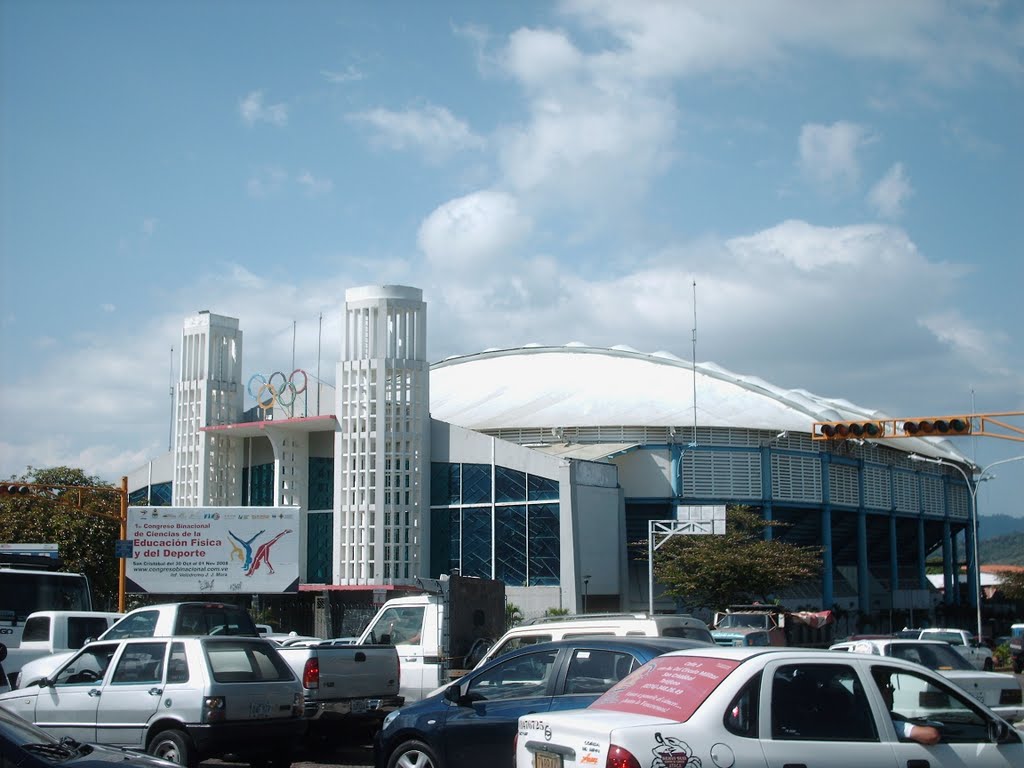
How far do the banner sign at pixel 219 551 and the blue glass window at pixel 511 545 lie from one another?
9.16 metres

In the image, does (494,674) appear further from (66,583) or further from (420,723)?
(66,583)

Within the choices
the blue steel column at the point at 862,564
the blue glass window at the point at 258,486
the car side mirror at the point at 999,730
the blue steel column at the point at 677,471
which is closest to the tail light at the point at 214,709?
the car side mirror at the point at 999,730

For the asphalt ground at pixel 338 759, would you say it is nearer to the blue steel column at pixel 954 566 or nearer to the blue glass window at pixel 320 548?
the blue glass window at pixel 320 548

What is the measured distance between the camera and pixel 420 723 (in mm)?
11938

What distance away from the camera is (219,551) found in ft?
145

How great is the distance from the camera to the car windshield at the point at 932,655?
65.6 ft

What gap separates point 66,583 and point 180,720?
13.1 meters

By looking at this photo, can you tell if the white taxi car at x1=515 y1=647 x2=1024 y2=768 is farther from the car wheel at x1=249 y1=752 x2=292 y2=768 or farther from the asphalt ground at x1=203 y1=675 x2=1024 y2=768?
the asphalt ground at x1=203 y1=675 x2=1024 y2=768

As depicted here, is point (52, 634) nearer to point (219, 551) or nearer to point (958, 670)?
point (958, 670)

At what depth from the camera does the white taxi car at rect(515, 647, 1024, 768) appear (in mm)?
8031

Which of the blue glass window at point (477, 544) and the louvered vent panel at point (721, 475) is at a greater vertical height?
the louvered vent panel at point (721, 475)

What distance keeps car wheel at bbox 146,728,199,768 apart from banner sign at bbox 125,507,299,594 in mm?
30729

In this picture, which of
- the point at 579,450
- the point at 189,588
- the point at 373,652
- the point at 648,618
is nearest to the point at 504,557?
the point at 579,450

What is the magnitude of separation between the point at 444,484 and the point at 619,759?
141 feet
